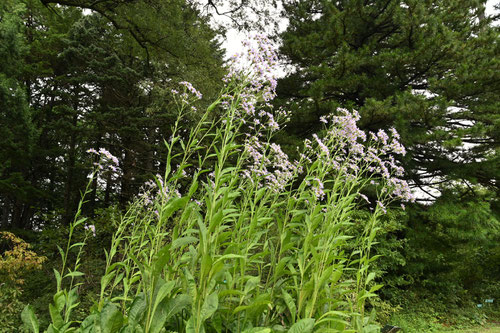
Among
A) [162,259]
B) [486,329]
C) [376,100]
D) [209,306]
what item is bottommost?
[486,329]

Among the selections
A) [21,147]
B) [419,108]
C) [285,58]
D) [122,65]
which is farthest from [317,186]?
[21,147]

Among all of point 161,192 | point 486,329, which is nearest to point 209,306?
point 161,192

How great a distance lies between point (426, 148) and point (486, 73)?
6.96 ft

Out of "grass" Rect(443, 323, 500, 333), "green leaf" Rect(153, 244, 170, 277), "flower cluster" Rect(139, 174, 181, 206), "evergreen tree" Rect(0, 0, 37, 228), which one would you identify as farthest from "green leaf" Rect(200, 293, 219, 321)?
"evergreen tree" Rect(0, 0, 37, 228)

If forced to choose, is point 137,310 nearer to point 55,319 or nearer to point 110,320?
point 110,320

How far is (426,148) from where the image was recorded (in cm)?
769

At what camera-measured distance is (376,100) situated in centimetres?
749

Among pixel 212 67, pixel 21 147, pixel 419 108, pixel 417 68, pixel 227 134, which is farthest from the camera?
pixel 21 147

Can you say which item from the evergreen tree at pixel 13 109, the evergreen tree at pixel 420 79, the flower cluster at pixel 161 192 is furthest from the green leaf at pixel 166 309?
the evergreen tree at pixel 13 109

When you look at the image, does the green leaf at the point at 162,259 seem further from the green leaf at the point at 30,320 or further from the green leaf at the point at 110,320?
the green leaf at the point at 30,320

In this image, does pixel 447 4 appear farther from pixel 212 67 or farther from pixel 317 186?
pixel 317 186

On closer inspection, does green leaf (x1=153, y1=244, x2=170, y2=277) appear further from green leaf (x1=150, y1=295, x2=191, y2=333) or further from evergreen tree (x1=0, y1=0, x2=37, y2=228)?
evergreen tree (x1=0, y1=0, x2=37, y2=228)

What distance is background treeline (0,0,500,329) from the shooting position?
663cm

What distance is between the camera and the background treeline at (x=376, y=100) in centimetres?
663
